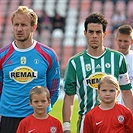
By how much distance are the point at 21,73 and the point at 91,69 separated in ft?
2.39

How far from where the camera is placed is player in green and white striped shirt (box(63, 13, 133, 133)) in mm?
5750

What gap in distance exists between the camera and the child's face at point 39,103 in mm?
5523

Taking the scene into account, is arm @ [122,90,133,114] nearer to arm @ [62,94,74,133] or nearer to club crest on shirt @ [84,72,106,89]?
club crest on shirt @ [84,72,106,89]

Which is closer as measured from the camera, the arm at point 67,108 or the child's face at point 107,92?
the child's face at point 107,92

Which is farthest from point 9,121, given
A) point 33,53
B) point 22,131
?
point 33,53

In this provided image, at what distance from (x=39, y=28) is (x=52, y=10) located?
175cm

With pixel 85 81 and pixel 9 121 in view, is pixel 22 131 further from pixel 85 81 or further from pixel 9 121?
pixel 85 81

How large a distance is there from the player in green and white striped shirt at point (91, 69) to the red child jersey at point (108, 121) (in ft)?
0.88

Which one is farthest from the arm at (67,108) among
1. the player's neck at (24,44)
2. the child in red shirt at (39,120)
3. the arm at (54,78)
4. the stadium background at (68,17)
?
the stadium background at (68,17)

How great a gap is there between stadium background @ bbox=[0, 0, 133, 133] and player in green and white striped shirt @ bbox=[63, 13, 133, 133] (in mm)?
17259

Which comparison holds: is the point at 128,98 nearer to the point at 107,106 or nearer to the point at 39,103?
the point at 107,106

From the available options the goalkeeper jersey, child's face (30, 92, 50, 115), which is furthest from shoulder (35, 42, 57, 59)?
child's face (30, 92, 50, 115)

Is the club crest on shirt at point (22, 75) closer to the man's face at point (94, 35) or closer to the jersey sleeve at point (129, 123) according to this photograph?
the man's face at point (94, 35)

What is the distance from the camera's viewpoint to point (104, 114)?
18.1ft
